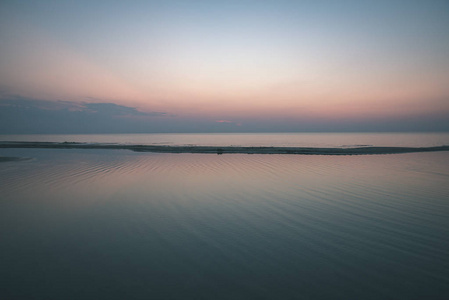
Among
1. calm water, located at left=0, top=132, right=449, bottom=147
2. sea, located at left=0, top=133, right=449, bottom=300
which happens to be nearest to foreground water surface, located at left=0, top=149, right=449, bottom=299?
sea, located at left=0, top=133, right=449, bottom=300

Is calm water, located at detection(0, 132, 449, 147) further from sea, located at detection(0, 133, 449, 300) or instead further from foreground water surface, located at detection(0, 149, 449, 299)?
foreground water surface, located at detection(0, 149, 449, 299)

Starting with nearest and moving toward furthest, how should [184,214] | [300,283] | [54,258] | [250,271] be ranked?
[300,283] < [250,271] < [54,258] < [184,214]

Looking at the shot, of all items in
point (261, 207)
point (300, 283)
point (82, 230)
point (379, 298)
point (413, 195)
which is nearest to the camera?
point (379, 298)

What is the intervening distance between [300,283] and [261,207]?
576cm

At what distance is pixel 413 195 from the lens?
1323 centimetres

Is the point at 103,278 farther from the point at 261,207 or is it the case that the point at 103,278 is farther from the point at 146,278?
the point at 261,207

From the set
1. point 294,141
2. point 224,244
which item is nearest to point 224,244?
point 224,244

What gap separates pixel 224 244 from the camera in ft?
23.8

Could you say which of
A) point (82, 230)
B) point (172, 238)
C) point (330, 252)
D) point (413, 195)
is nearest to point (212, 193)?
point (172, 238)

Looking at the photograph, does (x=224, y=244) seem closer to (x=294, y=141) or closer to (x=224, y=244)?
(x=224, y=244)

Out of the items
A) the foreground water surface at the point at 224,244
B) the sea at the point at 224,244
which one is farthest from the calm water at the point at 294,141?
the foreground water surface at the point at 224,244

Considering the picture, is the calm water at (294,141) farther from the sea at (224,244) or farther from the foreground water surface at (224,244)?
the foreground water surface at (224,244)

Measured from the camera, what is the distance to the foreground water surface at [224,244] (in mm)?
5141

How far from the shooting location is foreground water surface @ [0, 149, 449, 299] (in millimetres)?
5141
